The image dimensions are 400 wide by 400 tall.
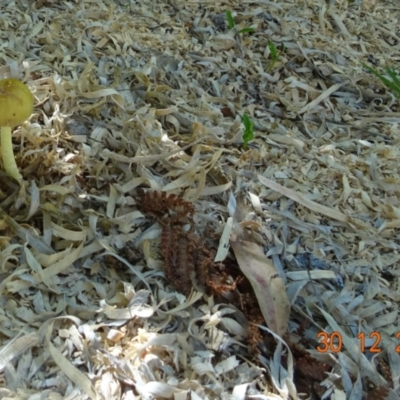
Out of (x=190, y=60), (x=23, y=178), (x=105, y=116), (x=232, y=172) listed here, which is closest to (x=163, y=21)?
(x=190, y=60)

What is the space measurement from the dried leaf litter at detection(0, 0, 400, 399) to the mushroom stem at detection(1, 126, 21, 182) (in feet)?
0.12

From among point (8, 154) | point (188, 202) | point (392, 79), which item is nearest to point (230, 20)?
point (392, 79)

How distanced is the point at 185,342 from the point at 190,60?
0.96 m

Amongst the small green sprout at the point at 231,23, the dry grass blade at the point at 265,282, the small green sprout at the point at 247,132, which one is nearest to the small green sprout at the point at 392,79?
the small green sprout at the point at 231,23

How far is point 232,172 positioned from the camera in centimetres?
142

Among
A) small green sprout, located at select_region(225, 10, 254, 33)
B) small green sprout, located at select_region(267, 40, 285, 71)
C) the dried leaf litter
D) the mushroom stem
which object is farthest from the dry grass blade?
small green sprout, located at select_region(225, 10, 254, 33)

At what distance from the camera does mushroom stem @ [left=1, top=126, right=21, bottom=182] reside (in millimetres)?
1177

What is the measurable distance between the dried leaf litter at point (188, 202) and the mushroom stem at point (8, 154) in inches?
1.4

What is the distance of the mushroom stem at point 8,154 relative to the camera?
1.18 m

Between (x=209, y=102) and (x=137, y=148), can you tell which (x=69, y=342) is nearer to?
(x=137, y=148)
